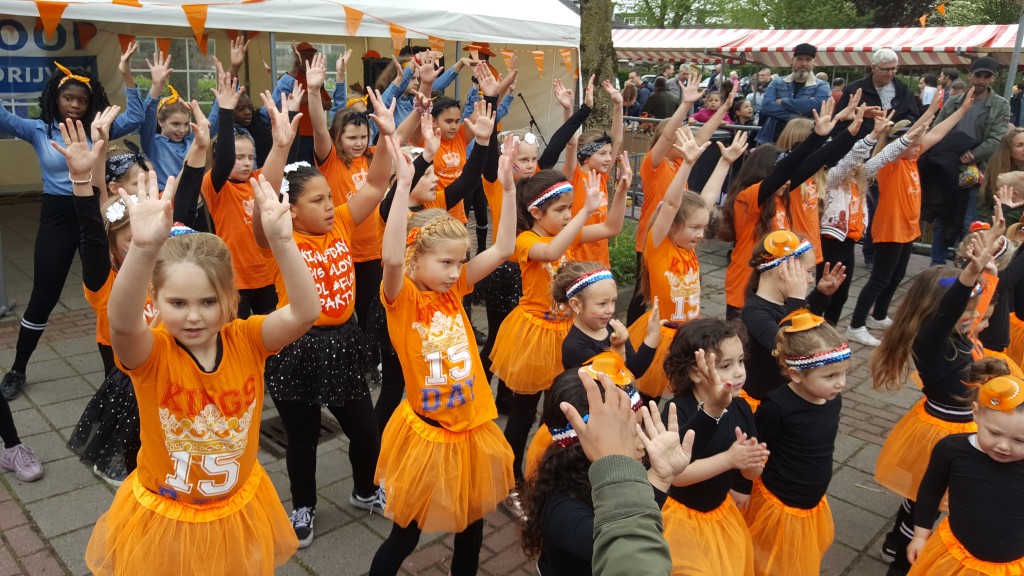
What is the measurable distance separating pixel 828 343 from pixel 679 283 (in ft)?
4.61

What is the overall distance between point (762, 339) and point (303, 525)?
2.42 m

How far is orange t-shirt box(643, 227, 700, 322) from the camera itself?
443cm

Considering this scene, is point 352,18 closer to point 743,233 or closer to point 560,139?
point 560,139

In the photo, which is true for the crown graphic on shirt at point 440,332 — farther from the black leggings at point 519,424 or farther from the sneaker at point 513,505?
the sneaker at point 513,505

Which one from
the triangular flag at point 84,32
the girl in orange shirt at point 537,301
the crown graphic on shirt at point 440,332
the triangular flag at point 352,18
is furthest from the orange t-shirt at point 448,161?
the triangular flag at point 84,32

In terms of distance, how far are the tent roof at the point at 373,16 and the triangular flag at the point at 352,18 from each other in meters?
0.07

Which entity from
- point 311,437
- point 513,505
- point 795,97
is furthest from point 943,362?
point 795,97

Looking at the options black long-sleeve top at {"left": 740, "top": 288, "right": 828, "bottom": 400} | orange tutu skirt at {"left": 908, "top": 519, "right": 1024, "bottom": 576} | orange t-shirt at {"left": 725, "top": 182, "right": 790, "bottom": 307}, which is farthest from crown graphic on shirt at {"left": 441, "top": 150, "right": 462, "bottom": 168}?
orange tutu skirt at {"left": 908, "top": 519, "right": 1024, "bottom": 576}

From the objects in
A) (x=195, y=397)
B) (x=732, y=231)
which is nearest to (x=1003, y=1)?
(x=732, y=231)

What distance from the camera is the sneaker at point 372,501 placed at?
387 cm

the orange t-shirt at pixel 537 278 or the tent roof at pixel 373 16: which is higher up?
the tent roof at pixel 373 16

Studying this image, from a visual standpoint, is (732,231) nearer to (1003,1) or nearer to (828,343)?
(828,343)

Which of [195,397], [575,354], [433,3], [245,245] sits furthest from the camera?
[433,3]

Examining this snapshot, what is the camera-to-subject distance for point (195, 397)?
2.39m
